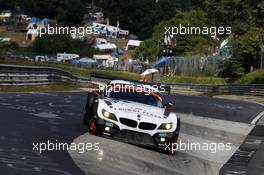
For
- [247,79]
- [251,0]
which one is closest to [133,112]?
[247,79]

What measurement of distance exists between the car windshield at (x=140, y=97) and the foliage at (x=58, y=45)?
105633 millimetres

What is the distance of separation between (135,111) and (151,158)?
54.7 inches

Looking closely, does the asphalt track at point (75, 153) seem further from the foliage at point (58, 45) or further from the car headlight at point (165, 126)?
the foliage at point (58, 45)

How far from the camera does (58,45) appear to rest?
11925 centimetres

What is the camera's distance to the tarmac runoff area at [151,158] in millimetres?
9880

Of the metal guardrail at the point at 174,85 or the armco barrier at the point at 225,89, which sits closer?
the metal guardrail at the point at 174,85

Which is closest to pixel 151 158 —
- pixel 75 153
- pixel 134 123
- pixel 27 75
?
pixel 134 123

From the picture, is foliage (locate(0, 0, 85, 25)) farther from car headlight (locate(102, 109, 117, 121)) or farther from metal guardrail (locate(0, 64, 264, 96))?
car headlight (locate(102, 109, 117, 121))

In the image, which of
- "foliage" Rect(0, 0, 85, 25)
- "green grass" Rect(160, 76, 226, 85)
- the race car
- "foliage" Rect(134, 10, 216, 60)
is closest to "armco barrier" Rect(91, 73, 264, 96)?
"green grass" Rect(160, 76, 226, 85)

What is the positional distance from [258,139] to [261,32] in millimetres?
56517

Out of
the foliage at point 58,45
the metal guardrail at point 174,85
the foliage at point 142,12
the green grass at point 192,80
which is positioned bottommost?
the green grass at point 192,80

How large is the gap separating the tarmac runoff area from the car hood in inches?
24.2

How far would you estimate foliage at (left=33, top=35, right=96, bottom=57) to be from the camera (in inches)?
4697

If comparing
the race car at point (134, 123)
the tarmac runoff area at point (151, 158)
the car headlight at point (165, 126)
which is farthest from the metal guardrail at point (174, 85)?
the car headlight at point (165, 126)
